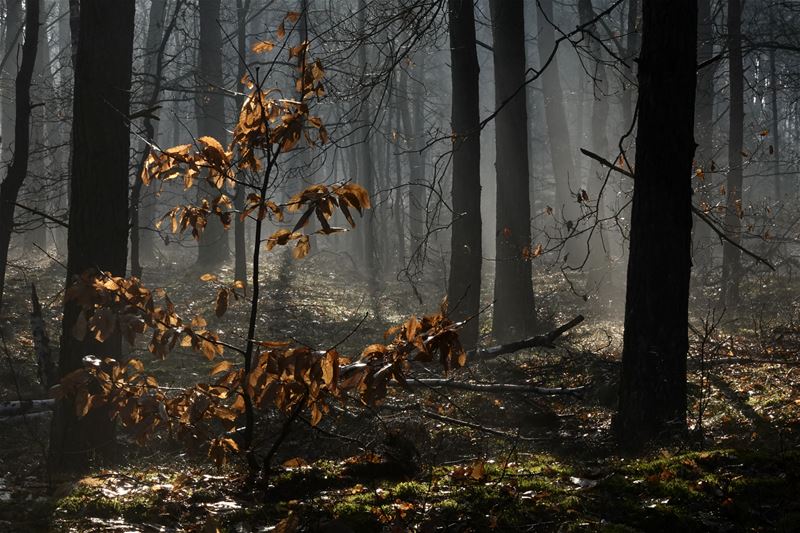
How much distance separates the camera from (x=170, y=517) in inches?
168

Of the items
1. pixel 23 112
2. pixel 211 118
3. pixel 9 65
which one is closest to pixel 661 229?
pixel 23 112

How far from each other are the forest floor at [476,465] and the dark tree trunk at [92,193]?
320 millimetres

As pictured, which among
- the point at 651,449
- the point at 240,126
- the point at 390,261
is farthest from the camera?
the point at 390,261

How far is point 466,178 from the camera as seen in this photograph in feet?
40.3

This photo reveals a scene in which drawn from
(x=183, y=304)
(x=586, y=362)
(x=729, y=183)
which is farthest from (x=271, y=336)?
(x=729, y=183)

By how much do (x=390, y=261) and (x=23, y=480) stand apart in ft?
80.1

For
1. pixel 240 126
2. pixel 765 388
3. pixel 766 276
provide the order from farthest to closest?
pixel 766 276 < pixel 765 388 < pixel 240 126

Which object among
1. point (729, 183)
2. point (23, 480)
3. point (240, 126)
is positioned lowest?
point (23, 480)

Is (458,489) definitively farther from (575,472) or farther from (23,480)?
(23,480)

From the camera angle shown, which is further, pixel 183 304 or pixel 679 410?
pixel 183 304

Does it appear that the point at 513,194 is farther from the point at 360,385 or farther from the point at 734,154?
the point at 360,385

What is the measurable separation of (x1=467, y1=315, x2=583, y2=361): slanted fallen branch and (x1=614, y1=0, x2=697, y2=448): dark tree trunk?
139 centimetres

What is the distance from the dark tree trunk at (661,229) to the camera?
6094 mm

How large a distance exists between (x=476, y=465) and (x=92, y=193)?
158 inches
